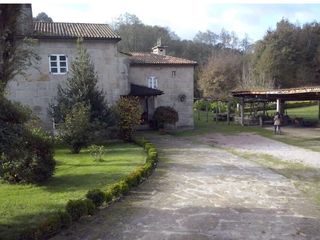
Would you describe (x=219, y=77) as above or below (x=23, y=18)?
above

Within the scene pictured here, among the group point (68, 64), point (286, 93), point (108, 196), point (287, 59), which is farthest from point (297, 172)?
point (287, 59)

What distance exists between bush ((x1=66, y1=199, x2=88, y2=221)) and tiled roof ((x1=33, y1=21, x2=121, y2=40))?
17058 millimetres

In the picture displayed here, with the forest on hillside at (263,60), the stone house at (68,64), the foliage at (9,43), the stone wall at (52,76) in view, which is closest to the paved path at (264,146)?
the stone house at (68,64)

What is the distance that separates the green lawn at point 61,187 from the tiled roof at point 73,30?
932 centimetres

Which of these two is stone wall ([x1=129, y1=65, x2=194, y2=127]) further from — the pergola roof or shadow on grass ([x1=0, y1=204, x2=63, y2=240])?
shadow on grass ([x1=0, y1=204, x2=63, y2=240])

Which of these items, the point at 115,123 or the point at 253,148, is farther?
the point at 115,123

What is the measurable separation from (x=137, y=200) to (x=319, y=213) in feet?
15.3

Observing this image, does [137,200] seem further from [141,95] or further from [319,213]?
[141,95]

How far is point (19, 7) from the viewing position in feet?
26.5

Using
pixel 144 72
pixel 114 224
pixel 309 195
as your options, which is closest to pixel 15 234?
pixel 114 224

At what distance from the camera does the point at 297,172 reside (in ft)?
48.3

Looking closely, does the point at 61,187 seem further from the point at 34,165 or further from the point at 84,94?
the point at 84,94

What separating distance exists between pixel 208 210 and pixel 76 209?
3.24 meters

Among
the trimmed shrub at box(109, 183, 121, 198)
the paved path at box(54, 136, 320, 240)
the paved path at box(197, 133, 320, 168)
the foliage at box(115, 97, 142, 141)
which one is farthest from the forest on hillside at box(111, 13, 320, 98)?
the trimmed shrub at box(109, 183, 121, 198)
